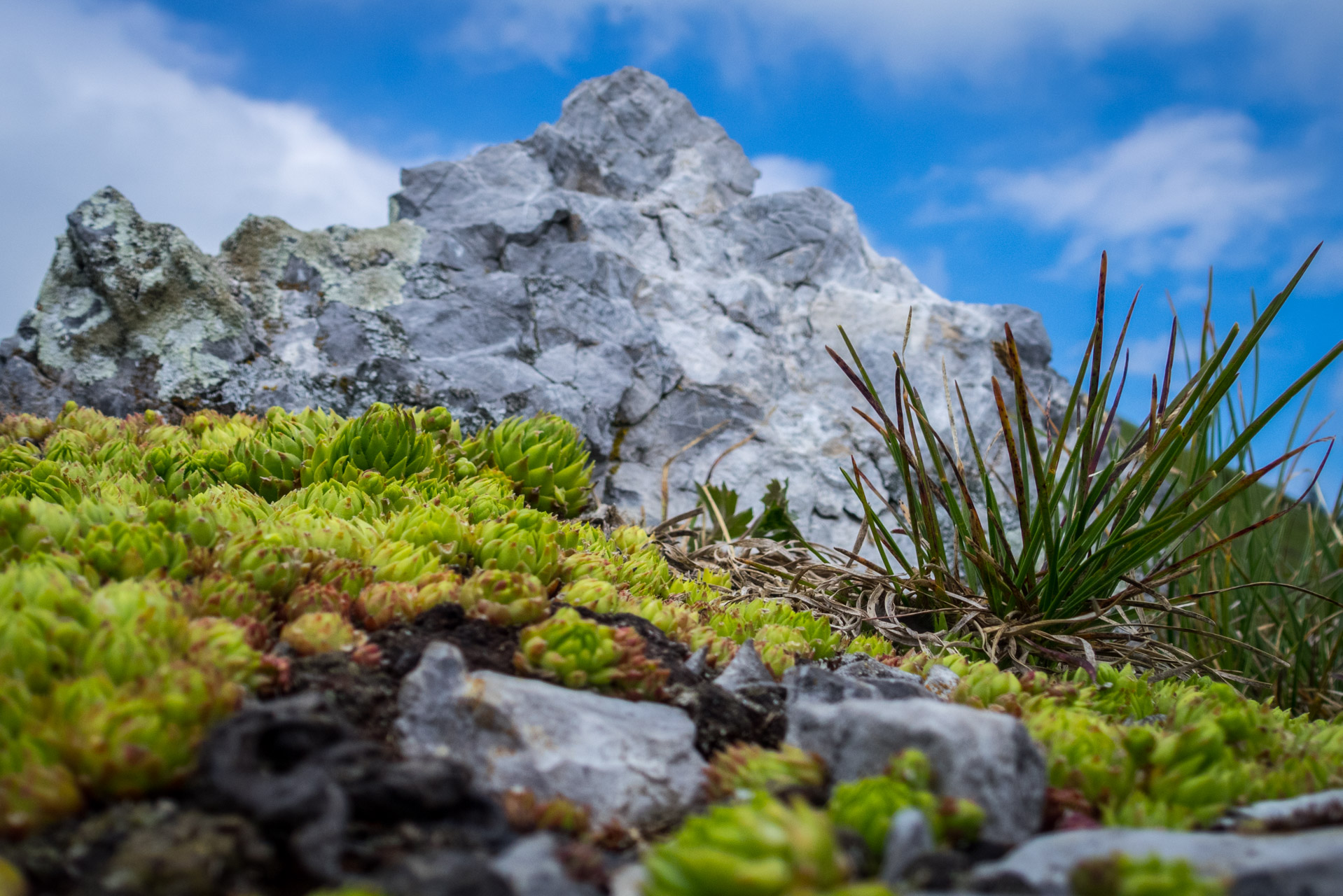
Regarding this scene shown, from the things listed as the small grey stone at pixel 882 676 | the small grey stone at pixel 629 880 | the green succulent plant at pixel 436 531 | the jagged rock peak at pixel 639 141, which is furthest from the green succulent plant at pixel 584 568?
the jagged rock peak at pixel 639 141

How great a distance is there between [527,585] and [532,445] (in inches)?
71.6

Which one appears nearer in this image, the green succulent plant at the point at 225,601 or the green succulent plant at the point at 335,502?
the green succulent plant at the point at 225,601

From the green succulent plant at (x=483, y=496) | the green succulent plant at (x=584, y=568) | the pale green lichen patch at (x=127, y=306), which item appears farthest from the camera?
the pale green lichen patch at (x=127, y=306)

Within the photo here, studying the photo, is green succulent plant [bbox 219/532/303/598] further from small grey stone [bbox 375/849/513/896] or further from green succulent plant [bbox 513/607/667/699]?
small grey stone [bbox 375/849/513/896]

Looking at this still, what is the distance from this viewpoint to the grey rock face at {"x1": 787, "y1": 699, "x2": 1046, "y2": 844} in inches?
64.7

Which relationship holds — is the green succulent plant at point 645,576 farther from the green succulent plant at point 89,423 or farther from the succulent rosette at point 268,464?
the green succulent plant at point 89,423

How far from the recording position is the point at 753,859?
1.27 m

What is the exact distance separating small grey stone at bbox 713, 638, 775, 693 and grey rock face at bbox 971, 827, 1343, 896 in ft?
3.10

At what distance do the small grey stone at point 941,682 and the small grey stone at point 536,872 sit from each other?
158cm

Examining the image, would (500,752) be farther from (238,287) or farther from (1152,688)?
(238,287)

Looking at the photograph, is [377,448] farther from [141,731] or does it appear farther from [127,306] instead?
[127,306]

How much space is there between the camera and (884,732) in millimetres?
1738

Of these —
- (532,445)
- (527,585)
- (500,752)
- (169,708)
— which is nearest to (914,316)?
(532,445)

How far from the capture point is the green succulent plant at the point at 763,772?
176 cm
